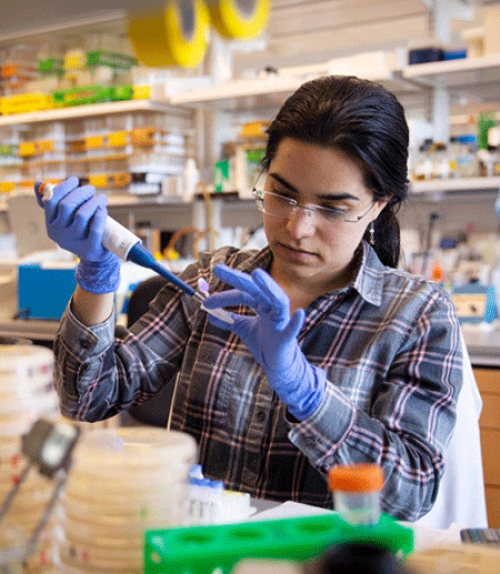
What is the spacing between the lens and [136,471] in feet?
2.01

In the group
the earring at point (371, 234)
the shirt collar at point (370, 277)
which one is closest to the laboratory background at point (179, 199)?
the shirt collar at point (370, 277)

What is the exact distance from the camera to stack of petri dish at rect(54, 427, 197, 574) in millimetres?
609

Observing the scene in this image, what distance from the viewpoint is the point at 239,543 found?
58 centimetres

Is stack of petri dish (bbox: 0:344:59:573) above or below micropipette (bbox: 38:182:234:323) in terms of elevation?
below

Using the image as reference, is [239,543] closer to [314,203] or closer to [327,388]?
[327,388]

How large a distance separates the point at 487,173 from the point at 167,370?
2.27 m

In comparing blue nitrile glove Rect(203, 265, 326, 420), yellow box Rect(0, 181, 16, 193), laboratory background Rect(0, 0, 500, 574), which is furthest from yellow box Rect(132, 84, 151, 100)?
blue nitrile glove Rect(203, 265, 326, 420)

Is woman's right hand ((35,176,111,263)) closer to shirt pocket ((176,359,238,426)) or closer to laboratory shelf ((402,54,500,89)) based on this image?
shirt pocket ((176,359,238,426))

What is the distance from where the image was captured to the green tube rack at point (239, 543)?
56cm

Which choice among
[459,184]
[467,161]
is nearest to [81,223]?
[459,184]

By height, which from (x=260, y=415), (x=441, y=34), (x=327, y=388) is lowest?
(x=260, y=415)

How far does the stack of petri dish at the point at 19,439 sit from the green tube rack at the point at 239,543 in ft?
0.29

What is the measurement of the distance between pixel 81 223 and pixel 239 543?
2.44 ft

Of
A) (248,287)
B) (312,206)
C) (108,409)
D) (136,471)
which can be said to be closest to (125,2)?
(136,471)
